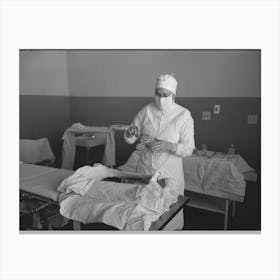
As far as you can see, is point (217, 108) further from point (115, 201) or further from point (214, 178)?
point (115, 201)

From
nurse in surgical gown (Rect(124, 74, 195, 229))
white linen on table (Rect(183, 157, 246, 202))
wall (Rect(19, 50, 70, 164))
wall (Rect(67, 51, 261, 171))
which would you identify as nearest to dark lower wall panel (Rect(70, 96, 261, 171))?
wall (Rect(67, 51, 261, 171))

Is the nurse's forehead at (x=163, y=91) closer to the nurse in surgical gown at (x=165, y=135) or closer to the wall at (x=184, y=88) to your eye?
the nurse in surgical gown at (x=165, y=135)

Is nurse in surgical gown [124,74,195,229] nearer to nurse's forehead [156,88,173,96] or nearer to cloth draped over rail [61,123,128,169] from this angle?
nurse's forehead [156,88,173,96]

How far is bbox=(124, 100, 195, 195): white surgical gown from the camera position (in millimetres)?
1670

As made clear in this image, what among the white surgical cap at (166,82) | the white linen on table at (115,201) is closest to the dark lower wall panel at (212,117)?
the white surgical cap at (166,82)

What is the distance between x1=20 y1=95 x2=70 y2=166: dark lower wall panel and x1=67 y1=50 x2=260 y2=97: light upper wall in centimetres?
17

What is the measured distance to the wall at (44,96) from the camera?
69.0 inches

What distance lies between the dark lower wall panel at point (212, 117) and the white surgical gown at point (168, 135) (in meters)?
0.34

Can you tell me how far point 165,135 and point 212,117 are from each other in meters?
0.49

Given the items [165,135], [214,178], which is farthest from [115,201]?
[214,178]

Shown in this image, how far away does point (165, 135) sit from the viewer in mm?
1702

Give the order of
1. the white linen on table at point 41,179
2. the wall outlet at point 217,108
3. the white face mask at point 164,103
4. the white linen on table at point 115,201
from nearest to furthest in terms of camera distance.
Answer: the white linen on table at point 115,201 → the white linen on table at point 41,179 → the white face mask at point 164,103 → the wall outlet at point 217,108
